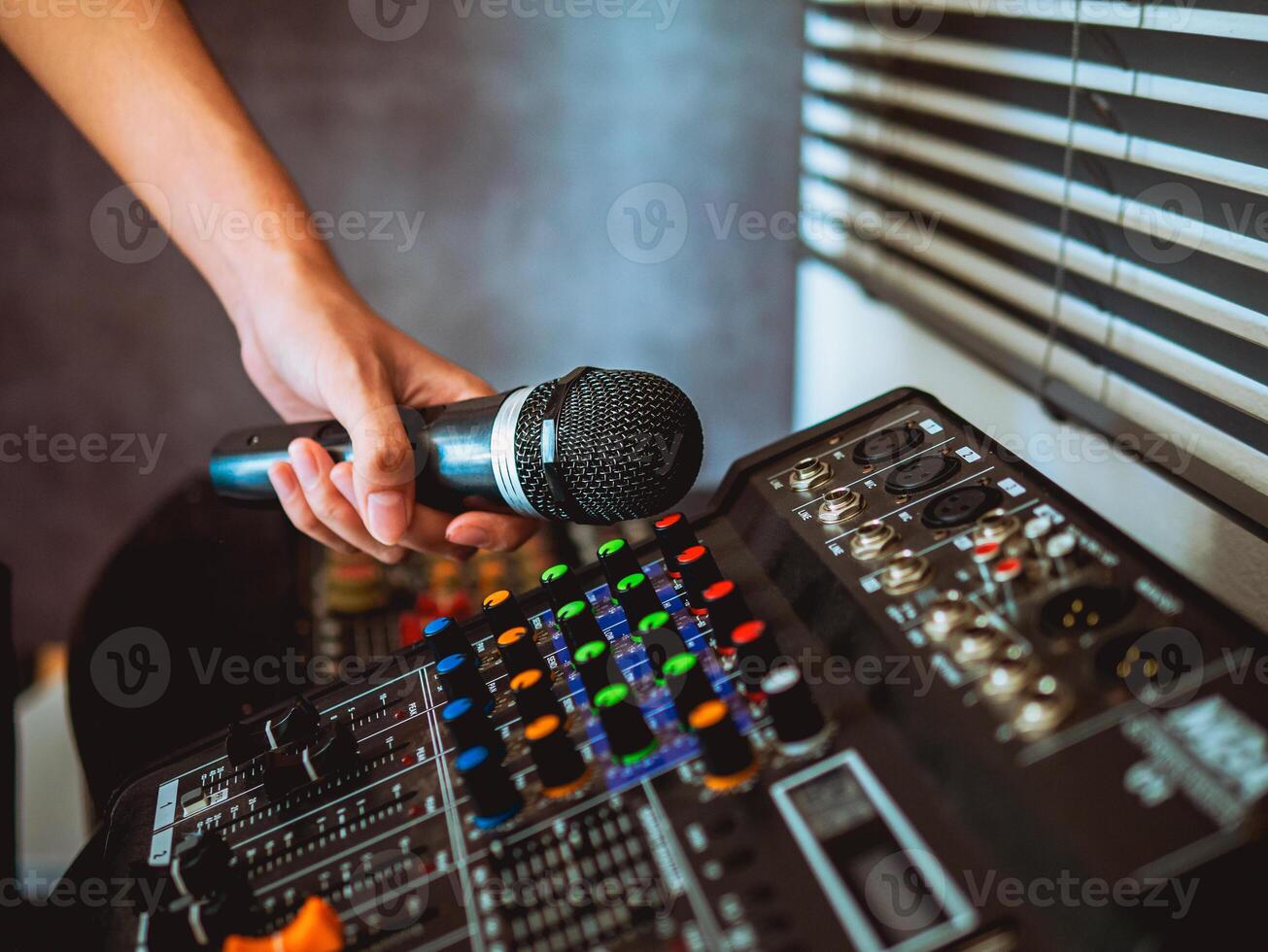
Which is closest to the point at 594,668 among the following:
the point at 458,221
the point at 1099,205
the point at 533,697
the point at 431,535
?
the point at 533,697

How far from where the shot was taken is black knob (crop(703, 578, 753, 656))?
638mm

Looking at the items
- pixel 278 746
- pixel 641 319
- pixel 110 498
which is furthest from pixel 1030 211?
pixel 110 498

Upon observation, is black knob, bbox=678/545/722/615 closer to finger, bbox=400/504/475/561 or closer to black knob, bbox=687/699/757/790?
black knob, bbox=687/699/757/790

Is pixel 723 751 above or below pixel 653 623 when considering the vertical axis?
below

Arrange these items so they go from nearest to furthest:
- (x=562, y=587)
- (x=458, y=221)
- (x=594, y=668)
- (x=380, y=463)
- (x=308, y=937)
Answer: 1. (x=308, y=937)
2. (x=594, y=668)
3. (x=562, y=587)
4. (x=380, y=463)
5. (x=458, y=221)

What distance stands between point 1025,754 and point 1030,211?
0.77 metres

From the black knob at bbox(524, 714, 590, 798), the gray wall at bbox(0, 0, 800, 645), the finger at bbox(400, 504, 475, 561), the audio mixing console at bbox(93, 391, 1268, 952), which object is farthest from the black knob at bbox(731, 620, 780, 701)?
the gray wall at bbox(0, 0, 800, 645)

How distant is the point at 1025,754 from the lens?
1.58ft

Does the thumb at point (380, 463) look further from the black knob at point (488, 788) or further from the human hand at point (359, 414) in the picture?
the black knob at point (488, 788)

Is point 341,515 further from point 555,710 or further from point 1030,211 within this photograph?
point 1030,211

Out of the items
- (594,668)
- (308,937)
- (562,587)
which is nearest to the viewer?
(308,937)

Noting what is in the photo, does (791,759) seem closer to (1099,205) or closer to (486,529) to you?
(486,529)

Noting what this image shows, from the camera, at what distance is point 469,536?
0.95 m

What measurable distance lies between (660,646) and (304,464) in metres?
0.44
